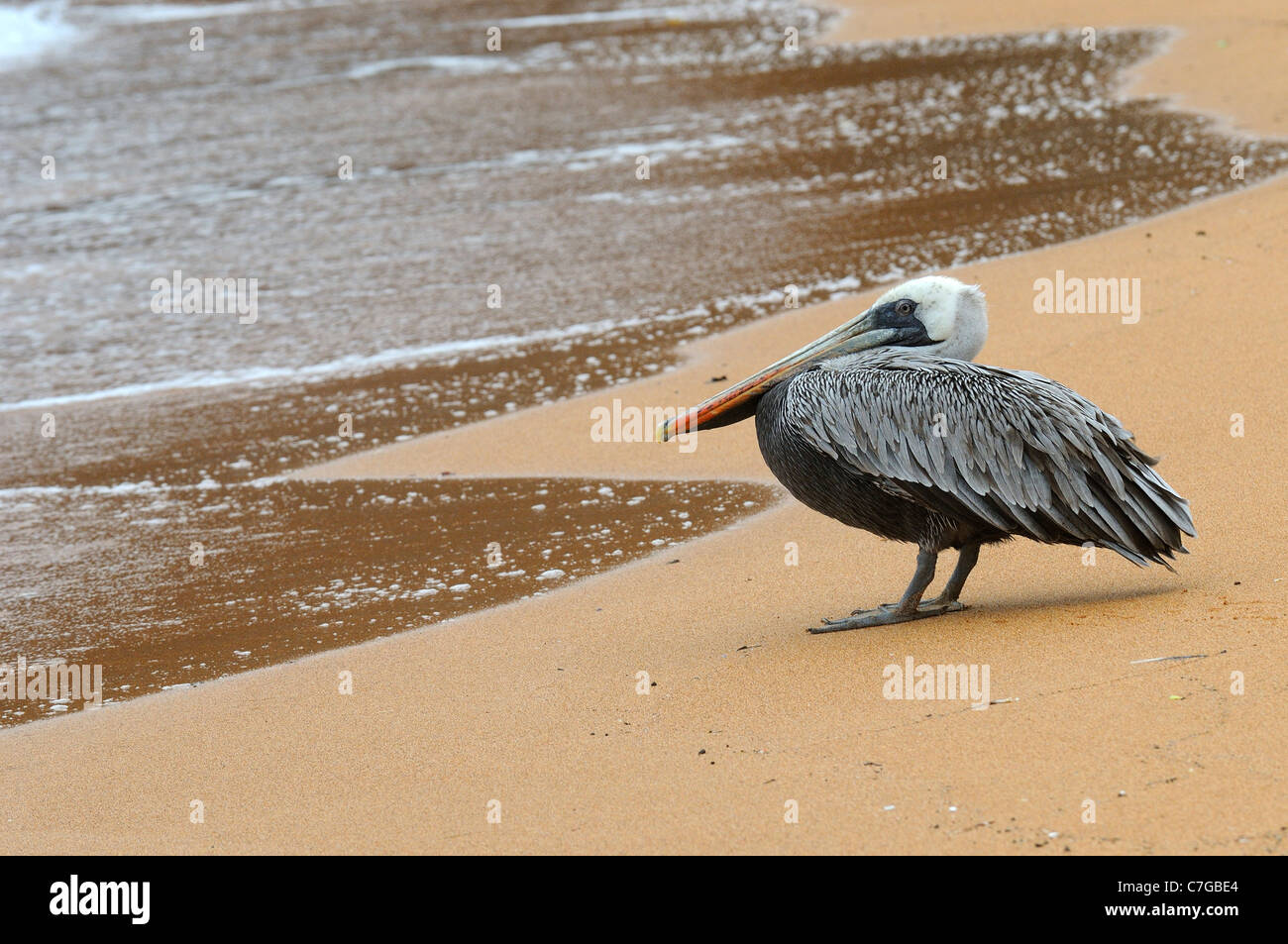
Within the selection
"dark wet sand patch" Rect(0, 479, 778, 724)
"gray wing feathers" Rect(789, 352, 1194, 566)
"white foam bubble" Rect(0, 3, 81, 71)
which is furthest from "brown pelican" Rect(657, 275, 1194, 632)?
"white foam bubble" Rect(0, 3, 81, 71)

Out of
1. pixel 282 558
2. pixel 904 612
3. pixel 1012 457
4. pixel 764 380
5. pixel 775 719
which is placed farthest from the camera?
pixel 282 558

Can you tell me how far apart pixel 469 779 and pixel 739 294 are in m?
6.27

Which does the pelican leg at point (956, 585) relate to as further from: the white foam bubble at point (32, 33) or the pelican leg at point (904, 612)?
the white foam bubble at point (32, 33)

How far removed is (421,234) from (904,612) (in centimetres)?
799

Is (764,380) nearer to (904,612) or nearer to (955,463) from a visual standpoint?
(955,463)

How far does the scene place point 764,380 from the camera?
5.27 meters

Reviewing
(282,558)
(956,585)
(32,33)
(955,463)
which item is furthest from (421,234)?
(32,33)

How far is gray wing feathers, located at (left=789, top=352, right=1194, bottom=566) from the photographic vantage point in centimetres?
467

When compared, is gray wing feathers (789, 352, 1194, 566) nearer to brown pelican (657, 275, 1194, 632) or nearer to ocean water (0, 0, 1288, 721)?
brown pelican (657, 275, 1194, 632)

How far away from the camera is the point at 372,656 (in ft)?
18.0

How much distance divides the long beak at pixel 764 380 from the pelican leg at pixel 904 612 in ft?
2.64

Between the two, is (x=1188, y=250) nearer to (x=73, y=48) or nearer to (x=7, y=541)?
(x=7, y=541)

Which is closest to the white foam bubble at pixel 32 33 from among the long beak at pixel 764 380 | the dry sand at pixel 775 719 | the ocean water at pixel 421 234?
the ocean water at pixel 421 234

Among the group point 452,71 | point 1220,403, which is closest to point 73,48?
point 452,71
